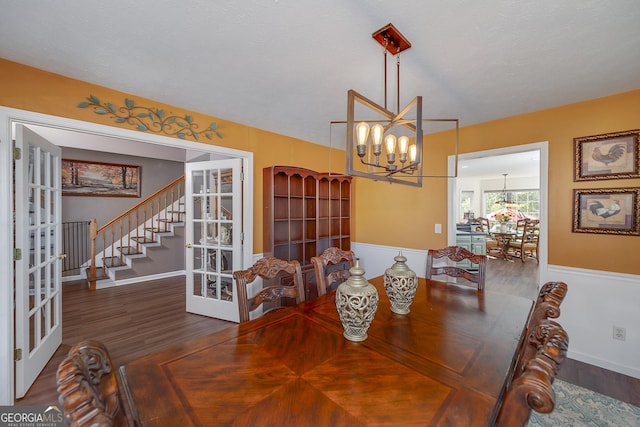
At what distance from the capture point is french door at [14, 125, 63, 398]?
6.21 feet

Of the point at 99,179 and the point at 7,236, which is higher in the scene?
the point at 99,179

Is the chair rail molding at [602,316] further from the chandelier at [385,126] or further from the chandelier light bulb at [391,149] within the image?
the chandelier light bulb at [391,149]

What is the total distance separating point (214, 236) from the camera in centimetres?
326

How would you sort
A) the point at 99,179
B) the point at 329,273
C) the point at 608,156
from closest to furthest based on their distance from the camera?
the point at 329,273 → the point at 608,156 → the point at 99,179

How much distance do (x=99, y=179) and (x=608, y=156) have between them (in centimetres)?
757

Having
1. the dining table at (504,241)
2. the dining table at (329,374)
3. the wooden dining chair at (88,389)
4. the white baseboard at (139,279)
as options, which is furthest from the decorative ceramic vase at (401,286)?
the dining table at (504,241)

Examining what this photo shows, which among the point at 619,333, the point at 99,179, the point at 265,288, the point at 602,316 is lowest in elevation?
the point at 619,333

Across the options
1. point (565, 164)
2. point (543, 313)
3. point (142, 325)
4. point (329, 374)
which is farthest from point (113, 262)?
point (565, 164)

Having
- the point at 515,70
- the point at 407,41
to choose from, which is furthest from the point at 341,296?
the point at 515,70

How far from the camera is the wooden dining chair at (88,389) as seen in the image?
1.57ft

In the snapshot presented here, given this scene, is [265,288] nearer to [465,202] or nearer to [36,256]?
[36,256]

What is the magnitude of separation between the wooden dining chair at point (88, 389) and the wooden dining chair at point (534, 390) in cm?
84

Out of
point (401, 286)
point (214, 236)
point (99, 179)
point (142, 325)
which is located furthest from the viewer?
point (99, 179)

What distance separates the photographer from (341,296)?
1.20 meters
